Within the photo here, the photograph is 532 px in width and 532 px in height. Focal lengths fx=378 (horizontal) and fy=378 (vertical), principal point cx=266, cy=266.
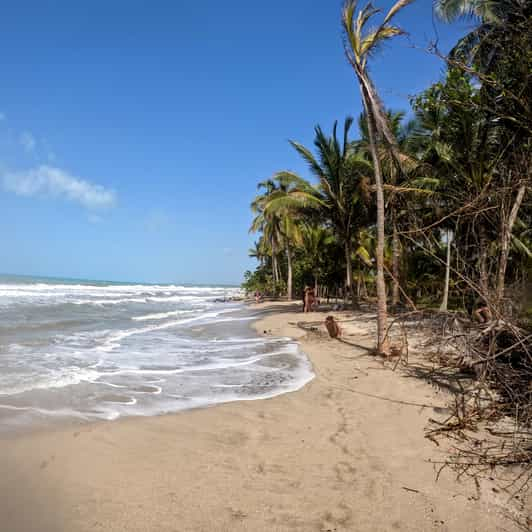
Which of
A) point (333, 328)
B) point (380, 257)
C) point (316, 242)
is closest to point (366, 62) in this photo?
point (380, 257)

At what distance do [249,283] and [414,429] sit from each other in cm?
3975

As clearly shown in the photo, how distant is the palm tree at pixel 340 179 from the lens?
1647 cm

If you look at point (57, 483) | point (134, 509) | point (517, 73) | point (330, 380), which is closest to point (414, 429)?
point (330, 380)

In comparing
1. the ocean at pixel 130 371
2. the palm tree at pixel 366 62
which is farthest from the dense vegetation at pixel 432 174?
the ocean at pixel 130 371

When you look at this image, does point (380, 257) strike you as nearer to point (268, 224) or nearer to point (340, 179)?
point (340, 179)

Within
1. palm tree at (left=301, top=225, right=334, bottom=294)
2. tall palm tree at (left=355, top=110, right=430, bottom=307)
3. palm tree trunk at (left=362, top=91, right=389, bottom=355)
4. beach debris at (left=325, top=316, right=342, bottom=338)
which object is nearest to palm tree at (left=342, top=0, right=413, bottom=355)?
palm tree trunk at (left=362, top=91, right=389, bottom=355)

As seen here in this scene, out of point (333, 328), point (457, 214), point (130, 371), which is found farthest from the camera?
point (333, 328)

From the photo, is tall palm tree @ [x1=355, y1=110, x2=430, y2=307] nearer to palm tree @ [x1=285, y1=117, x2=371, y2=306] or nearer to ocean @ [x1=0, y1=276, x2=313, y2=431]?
palm tree @ [x1=285, y1=117, x2=371, y2=306]

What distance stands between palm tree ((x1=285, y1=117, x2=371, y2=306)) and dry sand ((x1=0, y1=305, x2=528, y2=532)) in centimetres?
1272

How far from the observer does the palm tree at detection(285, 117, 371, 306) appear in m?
16.5

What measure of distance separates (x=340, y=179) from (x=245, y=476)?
15.0m

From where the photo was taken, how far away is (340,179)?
16750 millimetres

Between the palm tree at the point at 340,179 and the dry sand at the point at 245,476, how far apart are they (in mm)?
12722

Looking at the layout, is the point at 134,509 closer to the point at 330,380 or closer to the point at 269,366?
the point at 330,380
